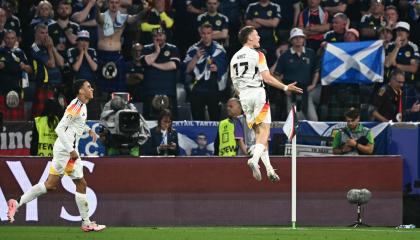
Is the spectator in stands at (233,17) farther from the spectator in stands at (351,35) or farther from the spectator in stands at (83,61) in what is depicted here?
the spectator in stands at (83,61)

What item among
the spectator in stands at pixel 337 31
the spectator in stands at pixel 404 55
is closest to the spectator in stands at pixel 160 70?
the spectator in stands at pixel 337 31

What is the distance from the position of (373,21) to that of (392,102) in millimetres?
2345

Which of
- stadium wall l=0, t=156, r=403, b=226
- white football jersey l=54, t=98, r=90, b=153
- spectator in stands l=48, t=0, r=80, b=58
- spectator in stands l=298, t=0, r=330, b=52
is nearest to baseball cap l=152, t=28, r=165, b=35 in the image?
spectator in stands l=48, t=0, r=80, b=58

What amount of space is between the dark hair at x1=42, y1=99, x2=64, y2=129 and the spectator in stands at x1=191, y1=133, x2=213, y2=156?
3.14 m

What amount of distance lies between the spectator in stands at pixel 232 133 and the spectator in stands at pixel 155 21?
4047 mm

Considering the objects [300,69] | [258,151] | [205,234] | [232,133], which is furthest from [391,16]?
[205,234]

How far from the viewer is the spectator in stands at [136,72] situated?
22125 mm

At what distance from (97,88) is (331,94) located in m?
4.88

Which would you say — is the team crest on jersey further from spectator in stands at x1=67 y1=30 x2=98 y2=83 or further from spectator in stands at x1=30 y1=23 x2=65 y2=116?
spectator in stands at x1=30 y1=23 x2=65 y2=116

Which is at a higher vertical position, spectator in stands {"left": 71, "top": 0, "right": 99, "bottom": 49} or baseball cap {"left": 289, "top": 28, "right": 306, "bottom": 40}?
spectator in stands {"left": 71, "top": 0, "right": 99, "bottom": 49}

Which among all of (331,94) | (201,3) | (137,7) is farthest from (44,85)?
(331,94)

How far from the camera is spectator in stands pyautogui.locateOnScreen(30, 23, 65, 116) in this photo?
21.5m

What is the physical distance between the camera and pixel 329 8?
23469 millimetres

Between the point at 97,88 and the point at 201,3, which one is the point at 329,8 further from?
the point at 97,88
